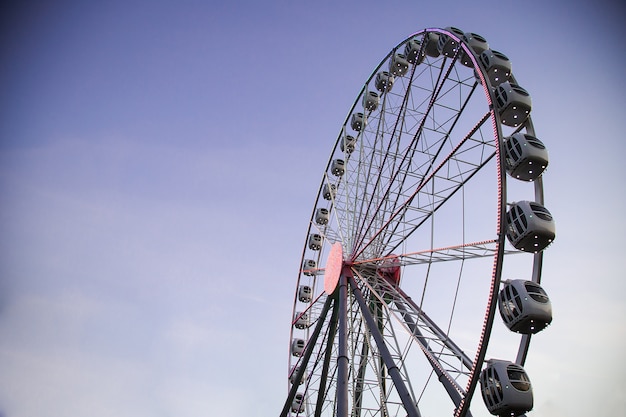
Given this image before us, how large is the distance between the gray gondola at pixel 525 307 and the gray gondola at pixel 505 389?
2.89ft

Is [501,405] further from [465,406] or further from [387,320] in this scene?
[387,320]

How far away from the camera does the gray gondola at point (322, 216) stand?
22.7m

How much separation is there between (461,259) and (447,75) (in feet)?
20.0

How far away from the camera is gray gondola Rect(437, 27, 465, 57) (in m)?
14.3

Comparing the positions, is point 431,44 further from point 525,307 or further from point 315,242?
point 315,242

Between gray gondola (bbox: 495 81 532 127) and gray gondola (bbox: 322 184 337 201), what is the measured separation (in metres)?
10.2

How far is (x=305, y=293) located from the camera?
22.2 meters

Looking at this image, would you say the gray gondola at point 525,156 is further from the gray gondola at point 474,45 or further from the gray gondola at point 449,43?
the gray gondola at point 449,43

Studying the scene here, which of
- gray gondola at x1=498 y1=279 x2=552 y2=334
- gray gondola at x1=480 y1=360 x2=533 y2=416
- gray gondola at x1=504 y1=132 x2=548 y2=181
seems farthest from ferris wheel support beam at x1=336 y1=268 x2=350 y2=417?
gray gondola at x1=504 y1=132 x2=548 y2=181

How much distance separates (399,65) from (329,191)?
→ 6.66m

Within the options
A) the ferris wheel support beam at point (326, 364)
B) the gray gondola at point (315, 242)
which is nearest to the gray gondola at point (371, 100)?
the gray gondola at point (315, 242)

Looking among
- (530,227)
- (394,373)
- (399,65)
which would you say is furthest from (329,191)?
(530,227)

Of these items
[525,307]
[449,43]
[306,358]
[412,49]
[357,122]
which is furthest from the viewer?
[357,122]

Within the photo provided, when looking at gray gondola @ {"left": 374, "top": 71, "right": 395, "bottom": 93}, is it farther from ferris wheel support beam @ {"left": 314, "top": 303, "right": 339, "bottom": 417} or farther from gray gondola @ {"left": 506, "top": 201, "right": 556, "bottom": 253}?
gray gondola @ {"left": 506, "top": 201, "right": 556, "bottom": 253}
